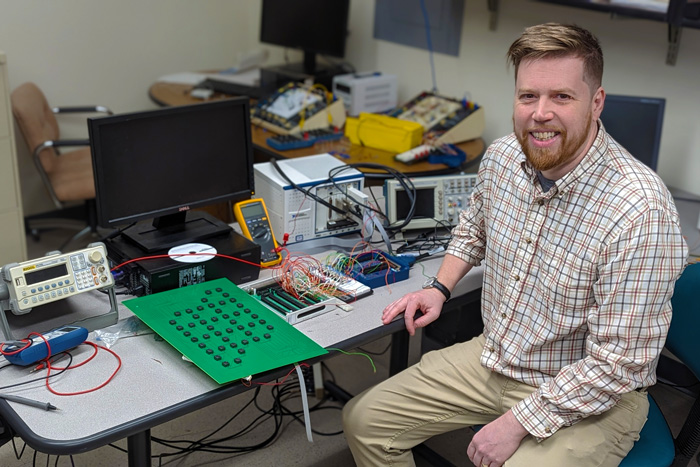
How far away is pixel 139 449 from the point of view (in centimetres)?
157

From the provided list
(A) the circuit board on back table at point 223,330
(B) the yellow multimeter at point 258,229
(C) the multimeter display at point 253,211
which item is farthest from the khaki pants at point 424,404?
(C) the multimeter display at point 253,211

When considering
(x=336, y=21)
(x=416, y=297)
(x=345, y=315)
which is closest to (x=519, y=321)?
(x=416, y=297)

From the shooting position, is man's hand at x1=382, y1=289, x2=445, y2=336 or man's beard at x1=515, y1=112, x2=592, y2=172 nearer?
man's beard at x1=515, y1=112, x2=592, y2=172

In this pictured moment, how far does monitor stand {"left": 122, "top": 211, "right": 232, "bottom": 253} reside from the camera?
6.43 ft

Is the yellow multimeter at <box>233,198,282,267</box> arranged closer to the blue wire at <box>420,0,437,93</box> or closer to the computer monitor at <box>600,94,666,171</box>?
the computer monitor at <box>600,94,666,171</box>

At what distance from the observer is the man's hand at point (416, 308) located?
72.9 inches

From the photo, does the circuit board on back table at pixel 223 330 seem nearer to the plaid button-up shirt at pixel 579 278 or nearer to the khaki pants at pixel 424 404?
the khaki pants at pixel 424 404

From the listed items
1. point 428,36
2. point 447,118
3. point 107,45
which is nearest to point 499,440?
point 447,118

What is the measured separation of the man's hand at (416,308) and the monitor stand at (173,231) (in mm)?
544

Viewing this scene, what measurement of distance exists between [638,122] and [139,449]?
6.81ft

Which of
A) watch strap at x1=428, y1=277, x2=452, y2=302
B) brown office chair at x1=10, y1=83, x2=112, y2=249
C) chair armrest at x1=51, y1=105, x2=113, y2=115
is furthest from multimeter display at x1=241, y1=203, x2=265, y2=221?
chair armrest at x1=51, y1=105, x2=113, y2=115

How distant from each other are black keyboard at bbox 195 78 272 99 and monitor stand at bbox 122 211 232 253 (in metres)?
1.72

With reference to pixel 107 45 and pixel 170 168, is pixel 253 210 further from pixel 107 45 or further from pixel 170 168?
pixel 107 45

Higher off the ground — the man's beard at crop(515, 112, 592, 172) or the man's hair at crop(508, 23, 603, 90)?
the man's hair at crop(508, 23, 603, 90)
